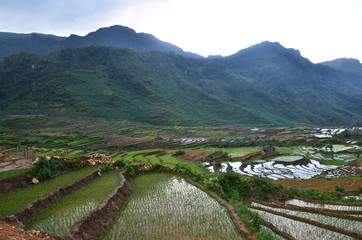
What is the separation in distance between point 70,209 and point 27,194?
3.98m

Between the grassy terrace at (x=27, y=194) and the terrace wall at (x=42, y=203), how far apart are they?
0.52 m

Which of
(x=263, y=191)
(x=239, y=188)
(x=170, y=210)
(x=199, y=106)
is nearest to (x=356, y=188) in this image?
(x=263, y=191)

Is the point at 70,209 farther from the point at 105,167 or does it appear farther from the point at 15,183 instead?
the point at 105,167

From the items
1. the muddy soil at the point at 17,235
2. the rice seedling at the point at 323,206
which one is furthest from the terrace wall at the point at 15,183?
the rice seedling at the point at 323,206

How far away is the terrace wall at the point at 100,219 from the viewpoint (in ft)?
35.8

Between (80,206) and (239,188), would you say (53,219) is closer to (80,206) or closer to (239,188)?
(80,206)

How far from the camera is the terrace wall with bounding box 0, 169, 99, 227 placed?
11.8 m

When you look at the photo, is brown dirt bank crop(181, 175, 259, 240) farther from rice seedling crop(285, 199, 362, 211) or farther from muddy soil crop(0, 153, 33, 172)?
muddy soil crop(0, 153, 33, 172)

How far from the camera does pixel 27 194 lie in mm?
15703

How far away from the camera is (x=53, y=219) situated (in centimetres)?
1262

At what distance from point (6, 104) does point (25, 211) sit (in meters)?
189

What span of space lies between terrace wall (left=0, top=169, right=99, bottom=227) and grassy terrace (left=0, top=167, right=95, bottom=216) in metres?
0.52

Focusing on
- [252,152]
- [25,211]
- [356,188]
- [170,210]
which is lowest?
[252,152]

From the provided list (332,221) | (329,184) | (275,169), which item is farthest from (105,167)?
(275,169)
